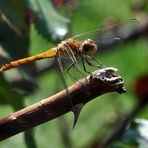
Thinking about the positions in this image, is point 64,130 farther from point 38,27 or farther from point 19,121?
point 19,121

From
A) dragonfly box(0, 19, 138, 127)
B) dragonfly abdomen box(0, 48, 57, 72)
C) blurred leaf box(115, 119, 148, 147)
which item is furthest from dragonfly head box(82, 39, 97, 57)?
blurred leaf box(115, 119, 148, 147)

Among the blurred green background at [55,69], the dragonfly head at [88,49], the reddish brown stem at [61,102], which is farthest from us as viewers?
the blurred green background at [55,69]

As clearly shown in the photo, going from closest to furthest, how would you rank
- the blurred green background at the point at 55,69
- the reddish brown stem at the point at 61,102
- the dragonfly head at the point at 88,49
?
the reddish brown stem at the point at 61,102 < the dragonfly head at the point at 88,49 < the blurred green background at the point at 55,69

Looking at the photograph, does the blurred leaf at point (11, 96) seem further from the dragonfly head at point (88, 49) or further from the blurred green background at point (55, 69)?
the dragonfly head at point (88, 49)

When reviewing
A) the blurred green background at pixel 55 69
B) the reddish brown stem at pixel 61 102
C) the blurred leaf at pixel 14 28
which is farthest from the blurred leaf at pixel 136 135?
the reddish brown stem at pixel 61 102

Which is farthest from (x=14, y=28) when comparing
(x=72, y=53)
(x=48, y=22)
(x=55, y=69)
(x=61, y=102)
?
(x=55, y=69)

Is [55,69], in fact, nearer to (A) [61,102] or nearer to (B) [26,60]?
(B) [26,60]
